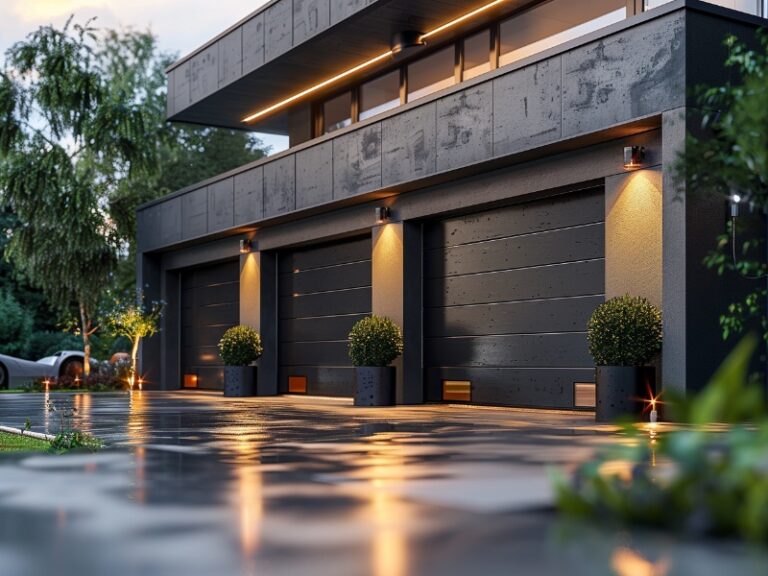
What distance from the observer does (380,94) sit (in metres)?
21.4

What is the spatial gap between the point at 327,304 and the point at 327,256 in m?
1.01

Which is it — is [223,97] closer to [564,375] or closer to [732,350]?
[564,375]

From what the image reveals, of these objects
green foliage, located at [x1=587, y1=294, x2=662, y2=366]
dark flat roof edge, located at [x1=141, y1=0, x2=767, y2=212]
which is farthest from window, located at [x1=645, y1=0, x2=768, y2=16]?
green foliage, located at [x1=587, y1=294, x2=662, y2=366]

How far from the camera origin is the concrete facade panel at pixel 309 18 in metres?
19.4

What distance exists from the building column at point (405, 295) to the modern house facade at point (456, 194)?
4 cm

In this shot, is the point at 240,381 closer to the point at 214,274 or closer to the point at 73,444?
the point at 214,274

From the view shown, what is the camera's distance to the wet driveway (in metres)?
3.96

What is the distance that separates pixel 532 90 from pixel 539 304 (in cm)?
328

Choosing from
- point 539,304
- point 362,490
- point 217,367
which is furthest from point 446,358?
point 362,490

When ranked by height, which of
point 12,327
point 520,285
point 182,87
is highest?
point 182,87

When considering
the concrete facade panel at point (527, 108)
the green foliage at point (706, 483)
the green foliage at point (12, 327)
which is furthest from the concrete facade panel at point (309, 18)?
the green foliage at point (12, 327)

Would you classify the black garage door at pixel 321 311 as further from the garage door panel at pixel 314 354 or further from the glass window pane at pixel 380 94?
the glass window pane at pixel 380 94

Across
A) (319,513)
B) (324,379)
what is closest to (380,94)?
(324,379)

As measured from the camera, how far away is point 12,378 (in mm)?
28938
